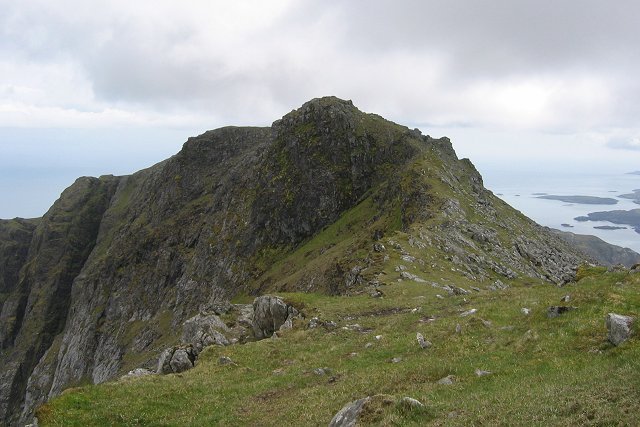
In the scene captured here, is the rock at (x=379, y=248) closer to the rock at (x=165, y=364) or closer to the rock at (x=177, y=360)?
the rock at (x=177, y=360)

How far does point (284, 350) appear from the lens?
28.1 meters

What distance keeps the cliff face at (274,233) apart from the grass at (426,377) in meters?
15.2

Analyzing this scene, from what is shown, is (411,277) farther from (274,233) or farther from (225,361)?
(274,233)

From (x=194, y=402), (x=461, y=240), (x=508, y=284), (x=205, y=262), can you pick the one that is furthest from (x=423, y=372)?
(x=205, y=262)

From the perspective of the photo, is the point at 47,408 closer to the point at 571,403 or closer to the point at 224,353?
the point at 224,353

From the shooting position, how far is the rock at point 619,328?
16.4 meters

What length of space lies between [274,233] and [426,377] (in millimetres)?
93322

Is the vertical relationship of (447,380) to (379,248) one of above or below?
below

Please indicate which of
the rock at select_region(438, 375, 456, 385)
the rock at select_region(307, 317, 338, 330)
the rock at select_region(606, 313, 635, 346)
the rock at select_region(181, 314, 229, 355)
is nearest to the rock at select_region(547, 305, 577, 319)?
the rock at select_region(606, 313, 635, 346)

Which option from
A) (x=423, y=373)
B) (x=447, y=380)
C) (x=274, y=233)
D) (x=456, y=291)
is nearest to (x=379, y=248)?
(x=456, y=291)

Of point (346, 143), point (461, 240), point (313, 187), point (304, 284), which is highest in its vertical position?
point (346, 143)

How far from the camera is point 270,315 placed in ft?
120

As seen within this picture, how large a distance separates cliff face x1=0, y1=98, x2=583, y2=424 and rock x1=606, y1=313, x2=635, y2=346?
2543cm

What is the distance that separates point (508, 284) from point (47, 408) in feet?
143
